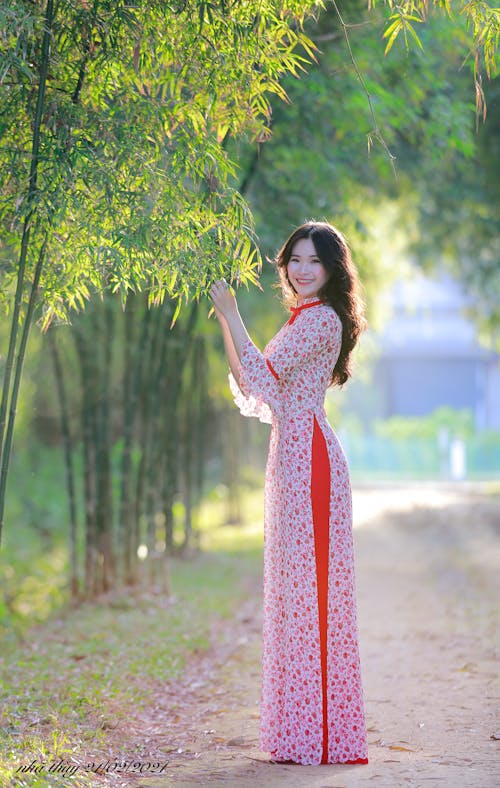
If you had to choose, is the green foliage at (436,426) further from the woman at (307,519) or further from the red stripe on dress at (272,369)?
the red stripe on dress at (272,369)

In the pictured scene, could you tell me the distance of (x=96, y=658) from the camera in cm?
653

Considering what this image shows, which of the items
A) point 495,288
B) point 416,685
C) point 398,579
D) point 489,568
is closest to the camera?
point 416,685

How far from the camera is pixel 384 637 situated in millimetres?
7520

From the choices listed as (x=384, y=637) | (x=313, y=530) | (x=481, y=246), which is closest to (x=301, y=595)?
(x=313, y=530)

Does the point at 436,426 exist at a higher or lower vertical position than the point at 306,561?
higher

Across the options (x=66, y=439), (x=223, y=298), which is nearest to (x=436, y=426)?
(x=66, y=439)

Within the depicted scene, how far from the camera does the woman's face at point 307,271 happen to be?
432cm

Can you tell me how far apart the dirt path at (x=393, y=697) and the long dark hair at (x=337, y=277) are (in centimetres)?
156

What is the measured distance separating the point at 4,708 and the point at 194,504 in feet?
29.9

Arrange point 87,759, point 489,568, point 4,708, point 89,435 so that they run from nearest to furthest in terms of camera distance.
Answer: point 87,759
point 4,708
point 89,435
point 489,568

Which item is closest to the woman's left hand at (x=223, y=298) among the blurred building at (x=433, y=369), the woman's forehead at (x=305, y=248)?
the woman's forehead at (x=305, y=248)

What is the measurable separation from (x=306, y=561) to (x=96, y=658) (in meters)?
2.75

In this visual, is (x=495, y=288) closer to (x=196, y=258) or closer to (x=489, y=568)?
(x=489, y=568)

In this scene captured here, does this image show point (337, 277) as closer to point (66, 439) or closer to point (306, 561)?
point (306, 561)
